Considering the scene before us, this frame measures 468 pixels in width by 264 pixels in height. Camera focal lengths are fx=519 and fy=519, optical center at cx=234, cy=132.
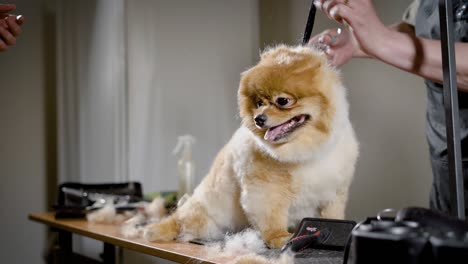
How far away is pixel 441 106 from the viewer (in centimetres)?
99

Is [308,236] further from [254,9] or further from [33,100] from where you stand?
[33,100]

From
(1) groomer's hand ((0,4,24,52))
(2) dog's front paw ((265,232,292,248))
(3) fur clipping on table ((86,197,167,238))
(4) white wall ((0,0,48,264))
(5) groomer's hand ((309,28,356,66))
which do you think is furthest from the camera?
(4) white wall ((0,0,48,264))

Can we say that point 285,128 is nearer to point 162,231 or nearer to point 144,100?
point 162,231

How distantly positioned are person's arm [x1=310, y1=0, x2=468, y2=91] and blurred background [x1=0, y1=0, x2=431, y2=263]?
1.81 ft

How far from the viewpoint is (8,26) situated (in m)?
1.09

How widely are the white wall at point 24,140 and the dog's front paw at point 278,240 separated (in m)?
1.37

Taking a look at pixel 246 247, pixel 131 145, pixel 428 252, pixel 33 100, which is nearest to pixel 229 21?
pixel 131 145

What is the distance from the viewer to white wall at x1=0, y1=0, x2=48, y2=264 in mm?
1863

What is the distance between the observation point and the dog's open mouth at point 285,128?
0.75 m

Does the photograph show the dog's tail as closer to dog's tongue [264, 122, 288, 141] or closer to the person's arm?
dog's tongue [264, 122, 288, 141]

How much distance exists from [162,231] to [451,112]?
0.53m

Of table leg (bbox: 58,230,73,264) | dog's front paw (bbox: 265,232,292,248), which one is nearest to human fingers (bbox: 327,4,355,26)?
dog's front paw (bbox: 265,232,292,248)

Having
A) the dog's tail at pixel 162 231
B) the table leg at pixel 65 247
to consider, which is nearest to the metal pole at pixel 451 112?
the dog's tail at pixel 162 231

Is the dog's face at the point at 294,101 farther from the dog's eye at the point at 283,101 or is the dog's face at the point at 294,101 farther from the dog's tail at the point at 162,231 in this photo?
the dog's tail at the point at 162,231
